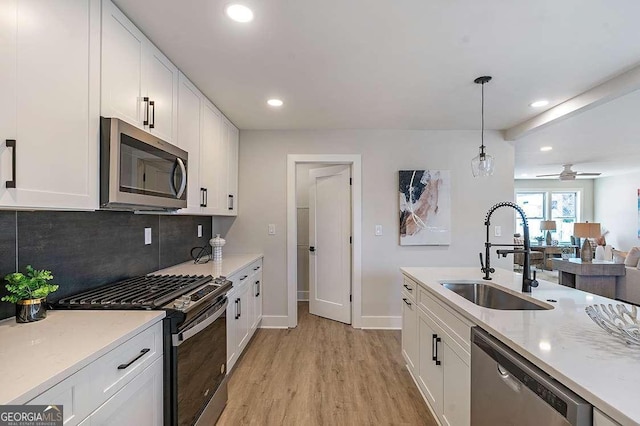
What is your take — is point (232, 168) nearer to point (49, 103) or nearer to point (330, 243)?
point (330, 243)

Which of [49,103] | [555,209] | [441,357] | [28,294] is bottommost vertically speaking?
[441,357]

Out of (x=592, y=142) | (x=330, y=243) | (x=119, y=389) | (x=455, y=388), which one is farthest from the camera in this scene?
(x=592, y=142)

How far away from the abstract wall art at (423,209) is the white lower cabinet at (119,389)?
299 cm

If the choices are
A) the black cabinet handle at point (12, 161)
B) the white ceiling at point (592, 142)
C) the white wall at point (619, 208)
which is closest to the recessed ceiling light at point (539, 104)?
the white ceiling at point (592, 142)

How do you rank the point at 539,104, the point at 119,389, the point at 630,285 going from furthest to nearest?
1. the point at 630,285
2. the point at 539,104
3. the point at 119,389

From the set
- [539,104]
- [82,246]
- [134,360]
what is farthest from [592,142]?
[82,246]

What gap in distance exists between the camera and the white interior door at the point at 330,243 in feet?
13.2

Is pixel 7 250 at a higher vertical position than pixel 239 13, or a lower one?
lower

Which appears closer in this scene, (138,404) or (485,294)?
(138,404)

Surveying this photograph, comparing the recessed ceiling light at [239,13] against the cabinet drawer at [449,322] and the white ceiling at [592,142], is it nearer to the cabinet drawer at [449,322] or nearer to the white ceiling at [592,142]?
the cabinet drawer at [449,322]

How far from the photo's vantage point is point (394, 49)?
204 cm

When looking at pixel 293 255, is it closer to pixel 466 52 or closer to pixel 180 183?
pixel 180 183

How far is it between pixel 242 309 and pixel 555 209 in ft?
33.2

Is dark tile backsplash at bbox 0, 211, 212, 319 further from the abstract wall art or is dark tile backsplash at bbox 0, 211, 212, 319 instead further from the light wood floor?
the abstract wall art
